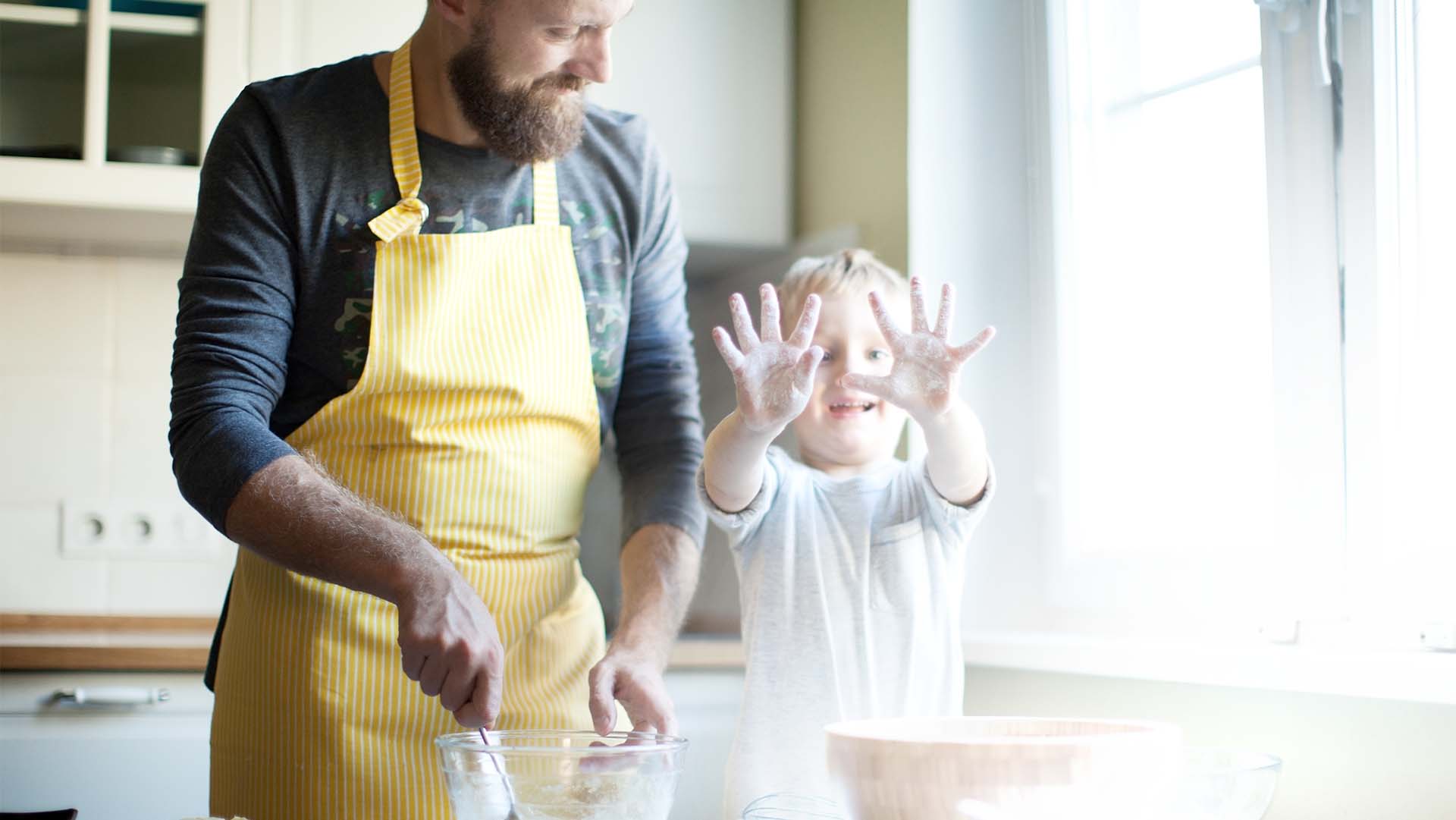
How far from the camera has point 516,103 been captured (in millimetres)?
1084

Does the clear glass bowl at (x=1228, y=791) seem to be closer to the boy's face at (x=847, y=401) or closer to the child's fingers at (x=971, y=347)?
the child's fingers at (x=971, y=347)

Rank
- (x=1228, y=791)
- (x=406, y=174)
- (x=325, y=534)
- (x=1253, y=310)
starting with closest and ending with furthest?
(x=1228, y=791), (x=325, y=534), (x=406, y=174), (x=1253, y=310)

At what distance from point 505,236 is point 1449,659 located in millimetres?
834

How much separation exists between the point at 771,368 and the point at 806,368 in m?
0.03

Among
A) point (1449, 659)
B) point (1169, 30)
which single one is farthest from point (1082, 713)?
point (1169, 30)

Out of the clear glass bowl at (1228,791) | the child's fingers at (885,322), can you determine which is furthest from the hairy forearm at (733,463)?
the clear glass bowl at (1228,791)

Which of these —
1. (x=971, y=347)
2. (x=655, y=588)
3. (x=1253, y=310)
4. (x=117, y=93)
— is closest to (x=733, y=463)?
(x=655, y=588)

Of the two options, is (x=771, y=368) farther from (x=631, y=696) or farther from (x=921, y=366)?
(x=631, y=696)

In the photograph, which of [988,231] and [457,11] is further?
[988,231]

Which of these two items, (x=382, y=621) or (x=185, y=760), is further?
(x=185, y=760)

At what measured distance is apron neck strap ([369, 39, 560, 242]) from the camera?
42.3 inches

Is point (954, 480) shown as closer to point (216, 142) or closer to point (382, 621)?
point (382, 621)

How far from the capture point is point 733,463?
1.04 metres

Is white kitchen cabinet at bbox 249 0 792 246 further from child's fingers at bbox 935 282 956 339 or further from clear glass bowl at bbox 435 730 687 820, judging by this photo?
clear glass bowl at bbox 435 730 687 820
